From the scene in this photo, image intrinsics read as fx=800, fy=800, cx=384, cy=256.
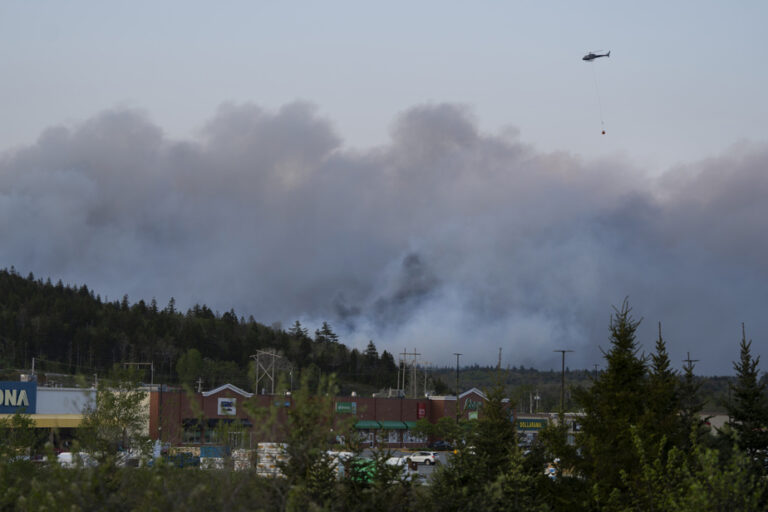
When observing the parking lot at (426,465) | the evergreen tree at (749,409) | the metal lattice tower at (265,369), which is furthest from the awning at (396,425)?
the evergreen tree at (749,409)

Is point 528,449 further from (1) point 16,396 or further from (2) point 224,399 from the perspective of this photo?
(2) point 224,399

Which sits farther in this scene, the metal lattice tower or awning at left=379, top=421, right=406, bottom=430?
awning at left=379, top=421, right=406, bottom=430

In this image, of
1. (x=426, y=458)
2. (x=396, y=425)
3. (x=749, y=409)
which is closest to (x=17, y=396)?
(x=426, y=458)

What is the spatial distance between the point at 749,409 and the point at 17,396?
196 feet

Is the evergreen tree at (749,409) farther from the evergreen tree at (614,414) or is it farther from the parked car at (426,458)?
the parked car at (426,458)

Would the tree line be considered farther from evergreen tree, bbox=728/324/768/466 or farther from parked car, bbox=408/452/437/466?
parked car, bbox=408/452/437/466

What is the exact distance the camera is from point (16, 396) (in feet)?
232

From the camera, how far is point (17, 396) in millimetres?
70625

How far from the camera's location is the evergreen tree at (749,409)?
36.3m

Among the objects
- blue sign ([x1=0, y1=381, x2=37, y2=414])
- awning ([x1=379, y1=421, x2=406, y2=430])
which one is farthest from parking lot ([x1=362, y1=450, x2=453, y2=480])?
blue sign ([x1=0, y1=381, x2=37, y2=414])

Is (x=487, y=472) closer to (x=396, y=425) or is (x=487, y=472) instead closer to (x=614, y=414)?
(x=614, y=414)

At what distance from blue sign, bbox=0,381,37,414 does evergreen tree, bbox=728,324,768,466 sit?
57.8m

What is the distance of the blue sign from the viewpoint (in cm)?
7000

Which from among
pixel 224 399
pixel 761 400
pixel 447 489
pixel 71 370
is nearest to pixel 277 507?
pixel 447 489
